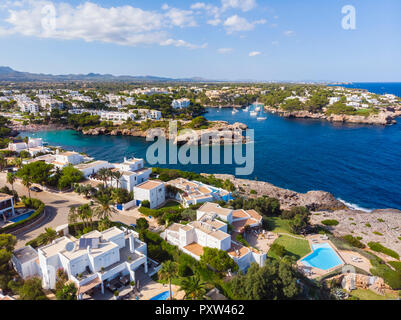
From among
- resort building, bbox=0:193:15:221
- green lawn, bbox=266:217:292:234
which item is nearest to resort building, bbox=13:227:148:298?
resort building, bbox=0:193:15:221

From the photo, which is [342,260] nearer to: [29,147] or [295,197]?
[295,197]

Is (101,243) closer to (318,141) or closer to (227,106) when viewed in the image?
(318,141)

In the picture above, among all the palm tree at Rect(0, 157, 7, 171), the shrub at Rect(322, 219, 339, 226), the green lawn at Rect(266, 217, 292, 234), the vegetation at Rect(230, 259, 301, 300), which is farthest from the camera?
the palm tree at Rect(0, 157, 7, 171)

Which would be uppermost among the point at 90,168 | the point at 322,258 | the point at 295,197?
the point at 90,168

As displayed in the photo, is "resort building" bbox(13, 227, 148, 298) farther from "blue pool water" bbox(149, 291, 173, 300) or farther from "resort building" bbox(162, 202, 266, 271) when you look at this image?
"resort building" bbox(162, 202, 266, 271)

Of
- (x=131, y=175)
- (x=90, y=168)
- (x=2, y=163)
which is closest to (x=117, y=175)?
(x=131, y=175)

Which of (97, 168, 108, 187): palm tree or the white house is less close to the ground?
(97, 168, 108, 187): palm tree

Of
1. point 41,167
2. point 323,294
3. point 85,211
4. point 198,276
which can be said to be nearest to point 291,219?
point 323,294
